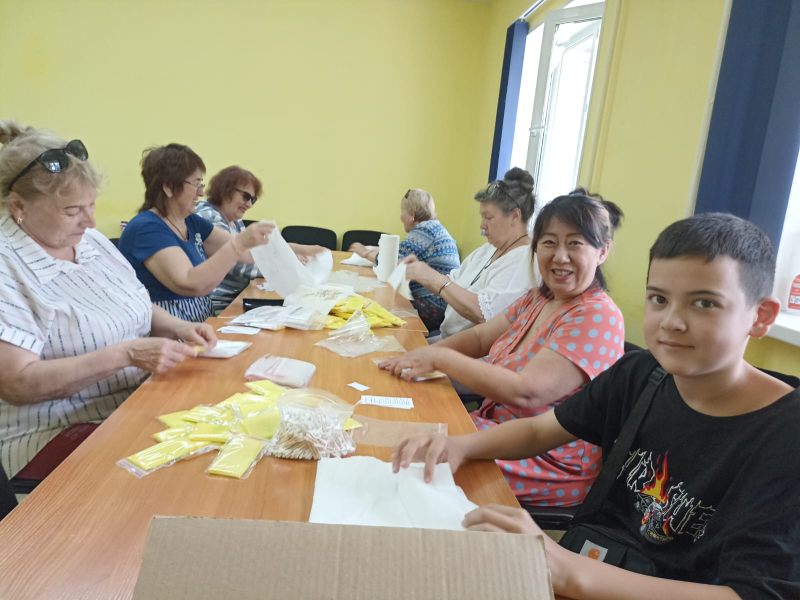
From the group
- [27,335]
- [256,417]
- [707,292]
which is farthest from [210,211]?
[707,292]

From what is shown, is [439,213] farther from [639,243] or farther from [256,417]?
[256,417]

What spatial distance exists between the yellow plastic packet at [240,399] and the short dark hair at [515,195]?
1545 millimetres

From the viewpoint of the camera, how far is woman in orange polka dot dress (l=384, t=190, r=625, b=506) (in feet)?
4.25

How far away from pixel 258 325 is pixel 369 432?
936 mm

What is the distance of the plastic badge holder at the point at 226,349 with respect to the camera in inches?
60.4

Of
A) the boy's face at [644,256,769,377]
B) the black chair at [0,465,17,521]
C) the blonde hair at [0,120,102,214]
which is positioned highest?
the blonde hair at [0,120,102,214]

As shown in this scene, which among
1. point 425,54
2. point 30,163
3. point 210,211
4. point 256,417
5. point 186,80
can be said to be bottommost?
point 256,417

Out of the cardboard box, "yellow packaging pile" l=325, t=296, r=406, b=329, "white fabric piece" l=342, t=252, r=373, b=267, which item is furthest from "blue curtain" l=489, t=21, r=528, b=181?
the cardboard box

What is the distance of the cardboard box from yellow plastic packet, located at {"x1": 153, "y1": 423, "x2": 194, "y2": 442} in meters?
0.65

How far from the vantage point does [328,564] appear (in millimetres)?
426

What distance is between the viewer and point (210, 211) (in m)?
2.96

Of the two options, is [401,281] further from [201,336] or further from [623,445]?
[623,445]

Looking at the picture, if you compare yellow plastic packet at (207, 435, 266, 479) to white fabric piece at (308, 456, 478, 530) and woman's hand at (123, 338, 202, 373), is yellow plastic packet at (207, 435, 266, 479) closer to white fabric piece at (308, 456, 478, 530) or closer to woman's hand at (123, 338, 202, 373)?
white fabric piece at (308, 456, 478, 530)

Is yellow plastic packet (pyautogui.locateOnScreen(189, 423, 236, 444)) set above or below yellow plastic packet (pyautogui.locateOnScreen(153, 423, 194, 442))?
above
